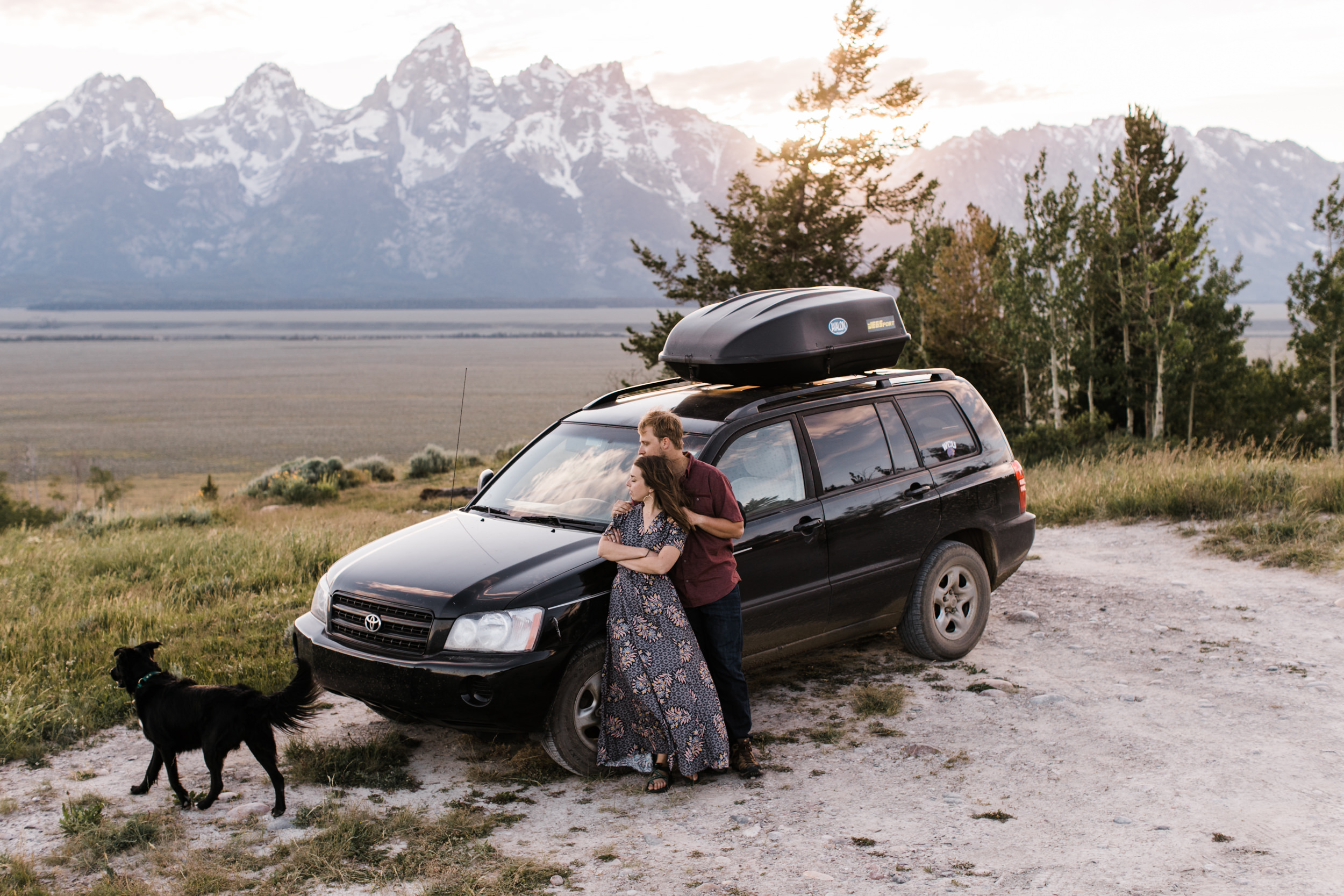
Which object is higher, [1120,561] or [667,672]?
[667,672]

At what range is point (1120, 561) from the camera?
1022 cm

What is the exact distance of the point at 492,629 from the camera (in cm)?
486

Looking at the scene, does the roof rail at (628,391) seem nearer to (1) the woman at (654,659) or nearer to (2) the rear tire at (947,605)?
(1) the woman at (654,659)

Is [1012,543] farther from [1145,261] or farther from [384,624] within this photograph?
[1145,261]

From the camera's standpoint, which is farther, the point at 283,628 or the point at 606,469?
the point at 283,628

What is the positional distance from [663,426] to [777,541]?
4.01 feet

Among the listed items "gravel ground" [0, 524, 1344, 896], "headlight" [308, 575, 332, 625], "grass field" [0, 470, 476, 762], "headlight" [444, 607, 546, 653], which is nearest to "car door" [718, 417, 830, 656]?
"gravel ground" [0, 524, 1344, 896]

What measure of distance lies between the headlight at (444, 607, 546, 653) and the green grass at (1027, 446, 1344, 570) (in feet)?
25.1

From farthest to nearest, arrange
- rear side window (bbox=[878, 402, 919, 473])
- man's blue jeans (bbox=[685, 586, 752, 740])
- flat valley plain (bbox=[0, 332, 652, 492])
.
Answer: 1. flat valley plain (bbox=[0, 332, 652, 492])
2. rear side window (bbox=[878, 402, 919, 473])
3. man's blue jeans (bbox=[685, 586, 752, 740])

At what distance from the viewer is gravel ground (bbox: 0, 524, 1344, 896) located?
4086mm

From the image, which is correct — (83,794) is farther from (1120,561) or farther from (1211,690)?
(1120,561)

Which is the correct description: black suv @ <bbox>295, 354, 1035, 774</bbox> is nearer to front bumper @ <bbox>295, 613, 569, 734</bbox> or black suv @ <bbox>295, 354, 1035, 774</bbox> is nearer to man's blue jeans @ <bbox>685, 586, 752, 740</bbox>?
front bumper @ <bbox>295, 613, 569, 734</bbox>

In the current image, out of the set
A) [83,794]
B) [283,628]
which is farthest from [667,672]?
[283,628]

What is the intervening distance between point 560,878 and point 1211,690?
4217mm
